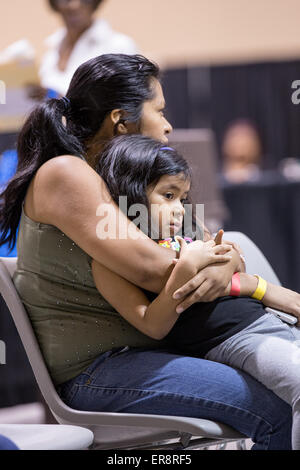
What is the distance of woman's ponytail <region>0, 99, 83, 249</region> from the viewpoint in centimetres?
164

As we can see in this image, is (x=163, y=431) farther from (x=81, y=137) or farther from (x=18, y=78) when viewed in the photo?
(x=18, y=78)

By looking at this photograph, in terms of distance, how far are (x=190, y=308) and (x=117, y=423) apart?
0.90ft

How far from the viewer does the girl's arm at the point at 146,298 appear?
149 centimetres

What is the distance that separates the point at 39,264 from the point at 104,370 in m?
0.27

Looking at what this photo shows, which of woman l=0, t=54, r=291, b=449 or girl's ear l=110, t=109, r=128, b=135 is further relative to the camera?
girl's ear l=110, t=109, r=128, b=135

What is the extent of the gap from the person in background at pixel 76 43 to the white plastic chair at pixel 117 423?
1915 millimetres

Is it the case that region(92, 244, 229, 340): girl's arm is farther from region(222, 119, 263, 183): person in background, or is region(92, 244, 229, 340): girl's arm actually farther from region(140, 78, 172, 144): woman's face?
region(222, 119, 263, 183): person in background

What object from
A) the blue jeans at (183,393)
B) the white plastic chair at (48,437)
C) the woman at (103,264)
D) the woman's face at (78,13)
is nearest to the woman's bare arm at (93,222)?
the woman at (103,264)

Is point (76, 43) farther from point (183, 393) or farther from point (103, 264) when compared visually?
point (183, 393)

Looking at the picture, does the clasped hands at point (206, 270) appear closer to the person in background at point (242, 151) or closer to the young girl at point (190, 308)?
the young girl at point (190, 308)

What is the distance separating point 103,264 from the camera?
1.54 meters

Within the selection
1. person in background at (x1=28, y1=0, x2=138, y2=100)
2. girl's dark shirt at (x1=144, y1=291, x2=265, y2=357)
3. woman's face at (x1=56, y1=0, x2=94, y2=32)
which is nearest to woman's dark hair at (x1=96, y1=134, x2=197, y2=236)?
girl's dark shirt at (x1=144, y1=291, x2=265, y2=357)

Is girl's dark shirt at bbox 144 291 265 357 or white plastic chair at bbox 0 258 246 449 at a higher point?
girl's dark shirt at bbox 144 291 265 357

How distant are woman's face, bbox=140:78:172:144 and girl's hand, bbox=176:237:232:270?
31 cm
